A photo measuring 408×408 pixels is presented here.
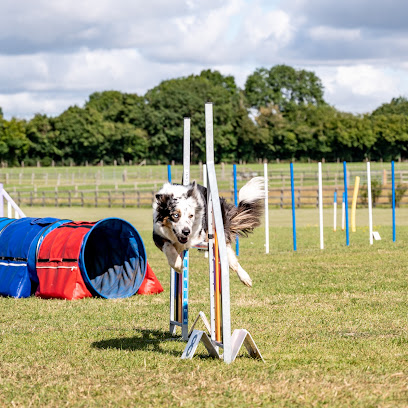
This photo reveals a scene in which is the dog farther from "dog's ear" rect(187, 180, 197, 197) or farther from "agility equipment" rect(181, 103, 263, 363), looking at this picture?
"agility equipment" rect(181, 103, 263, 363)

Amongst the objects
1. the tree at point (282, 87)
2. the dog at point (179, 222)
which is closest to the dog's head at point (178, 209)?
the dog at point (179, 222)

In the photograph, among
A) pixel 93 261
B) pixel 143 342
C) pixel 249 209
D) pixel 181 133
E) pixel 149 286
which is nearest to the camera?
pixel 143 342

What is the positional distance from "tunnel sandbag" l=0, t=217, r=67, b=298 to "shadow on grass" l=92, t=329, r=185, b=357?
3.56m

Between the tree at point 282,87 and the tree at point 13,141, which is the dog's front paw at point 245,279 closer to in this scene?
the tree at point 13,141

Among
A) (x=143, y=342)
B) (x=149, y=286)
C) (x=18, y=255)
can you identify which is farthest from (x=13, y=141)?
(x=143, y=342)

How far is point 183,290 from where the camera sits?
21.5 ft

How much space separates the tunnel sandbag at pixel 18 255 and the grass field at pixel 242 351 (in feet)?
1.18

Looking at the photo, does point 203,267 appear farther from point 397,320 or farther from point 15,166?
point 15,166

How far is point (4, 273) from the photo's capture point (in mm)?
10398

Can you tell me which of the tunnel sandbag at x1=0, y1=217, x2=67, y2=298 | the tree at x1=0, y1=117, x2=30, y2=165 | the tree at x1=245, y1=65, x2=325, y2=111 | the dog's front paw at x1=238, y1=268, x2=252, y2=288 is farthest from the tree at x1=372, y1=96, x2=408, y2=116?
the dog's front paw at x1=238, y1=268, x2=252, y2=288

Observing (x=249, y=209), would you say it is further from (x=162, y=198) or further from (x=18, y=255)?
(x=18, y=255)

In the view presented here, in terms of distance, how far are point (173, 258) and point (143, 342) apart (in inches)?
35.0

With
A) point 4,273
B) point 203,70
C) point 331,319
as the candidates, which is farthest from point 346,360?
point 203,70

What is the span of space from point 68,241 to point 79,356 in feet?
13.4
